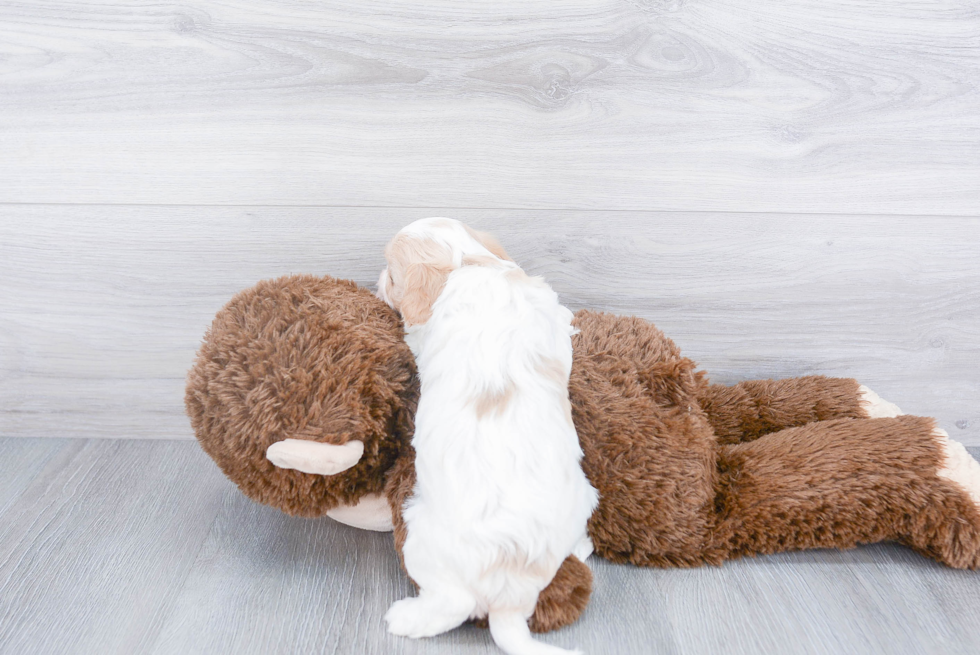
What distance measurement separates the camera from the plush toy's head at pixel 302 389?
0.92 meters

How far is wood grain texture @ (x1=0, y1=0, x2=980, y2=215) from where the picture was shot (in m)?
1.12

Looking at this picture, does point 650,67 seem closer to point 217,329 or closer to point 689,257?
point 689,257

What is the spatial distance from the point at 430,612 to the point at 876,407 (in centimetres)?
82

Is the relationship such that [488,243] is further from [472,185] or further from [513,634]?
[513,634]

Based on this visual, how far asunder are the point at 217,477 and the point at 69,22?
80 centimetres

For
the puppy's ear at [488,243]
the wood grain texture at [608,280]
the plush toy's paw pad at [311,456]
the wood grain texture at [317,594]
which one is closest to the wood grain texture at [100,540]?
the wood grain texture at [317,594]

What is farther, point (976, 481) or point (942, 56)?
point (942, 56)

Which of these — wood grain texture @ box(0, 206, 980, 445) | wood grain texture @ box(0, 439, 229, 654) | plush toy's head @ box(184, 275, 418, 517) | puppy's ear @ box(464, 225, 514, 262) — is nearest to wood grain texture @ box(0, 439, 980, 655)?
wood grain texture @ box(0, 439, 229, 654)

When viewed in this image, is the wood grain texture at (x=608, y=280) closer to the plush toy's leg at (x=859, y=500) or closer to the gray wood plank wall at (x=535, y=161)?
the gray wood plank wall at (x=535, y=161)

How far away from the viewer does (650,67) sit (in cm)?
113

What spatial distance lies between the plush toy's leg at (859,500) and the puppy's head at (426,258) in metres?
0.49

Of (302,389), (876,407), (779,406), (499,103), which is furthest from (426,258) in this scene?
(876,407)

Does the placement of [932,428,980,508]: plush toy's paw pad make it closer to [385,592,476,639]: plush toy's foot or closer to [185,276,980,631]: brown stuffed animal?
[185,276,980,631]: brown stuffed animal

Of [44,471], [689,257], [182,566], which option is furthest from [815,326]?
[44,471]
